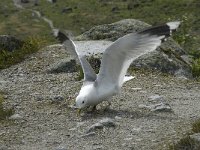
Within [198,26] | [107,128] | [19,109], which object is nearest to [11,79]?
[19,109]

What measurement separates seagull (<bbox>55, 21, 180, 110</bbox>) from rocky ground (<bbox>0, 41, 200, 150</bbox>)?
536 mm

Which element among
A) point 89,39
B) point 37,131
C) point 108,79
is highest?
point 108,79

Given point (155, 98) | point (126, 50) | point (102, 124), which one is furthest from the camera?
point (155, 98)

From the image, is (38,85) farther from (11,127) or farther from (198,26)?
(198,26)

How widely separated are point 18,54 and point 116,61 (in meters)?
9.36

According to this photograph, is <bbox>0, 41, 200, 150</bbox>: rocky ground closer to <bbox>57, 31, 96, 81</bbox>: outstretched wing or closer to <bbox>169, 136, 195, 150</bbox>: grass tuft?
<bbox>169, 136, 195, 150</bbox>: grass tuft

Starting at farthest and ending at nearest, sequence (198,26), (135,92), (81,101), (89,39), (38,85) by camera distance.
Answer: (198,26), (89,39), (38,85), (135,92), (81,101)

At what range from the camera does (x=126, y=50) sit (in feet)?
41.1

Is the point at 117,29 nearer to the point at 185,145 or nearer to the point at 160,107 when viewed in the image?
the point at 160,107

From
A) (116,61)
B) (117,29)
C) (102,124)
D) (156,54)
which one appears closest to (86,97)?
(102,124)

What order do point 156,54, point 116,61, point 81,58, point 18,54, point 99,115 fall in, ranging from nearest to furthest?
point 116,61 < point 99,115 < point 81,58 < point 156,54 < point 18,54

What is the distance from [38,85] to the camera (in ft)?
57.1

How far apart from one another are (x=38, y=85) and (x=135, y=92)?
313 centimetres

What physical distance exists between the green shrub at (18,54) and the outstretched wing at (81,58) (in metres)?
6.84
